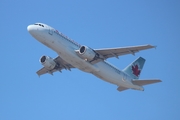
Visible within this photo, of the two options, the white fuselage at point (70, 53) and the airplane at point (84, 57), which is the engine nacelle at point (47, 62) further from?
the white fuselage at point (70, 53)

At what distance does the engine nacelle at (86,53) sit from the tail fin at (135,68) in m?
8.33

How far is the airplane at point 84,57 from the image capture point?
114ft

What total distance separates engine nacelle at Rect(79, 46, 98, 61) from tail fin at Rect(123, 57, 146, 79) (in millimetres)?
8325

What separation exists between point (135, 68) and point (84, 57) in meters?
11.1

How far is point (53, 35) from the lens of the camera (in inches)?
1375

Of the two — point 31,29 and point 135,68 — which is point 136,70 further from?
point 31,29

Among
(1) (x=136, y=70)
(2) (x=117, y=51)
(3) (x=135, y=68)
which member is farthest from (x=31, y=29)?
(1) (x=136, y=70)

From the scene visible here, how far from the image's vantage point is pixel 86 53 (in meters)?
35.7

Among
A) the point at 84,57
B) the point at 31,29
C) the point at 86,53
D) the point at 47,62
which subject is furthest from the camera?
the point at 47,62

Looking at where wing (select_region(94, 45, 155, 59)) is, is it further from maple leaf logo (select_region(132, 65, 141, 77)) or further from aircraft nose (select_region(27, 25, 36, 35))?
maple leaf logo (select_region(132, 65, 141, 77))

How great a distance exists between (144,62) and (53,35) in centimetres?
1647

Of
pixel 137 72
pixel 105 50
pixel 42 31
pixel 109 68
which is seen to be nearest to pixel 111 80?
pixel 109 68

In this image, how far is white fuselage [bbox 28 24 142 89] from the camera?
34594mm

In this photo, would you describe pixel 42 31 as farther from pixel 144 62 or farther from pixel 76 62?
pixel 144 62
